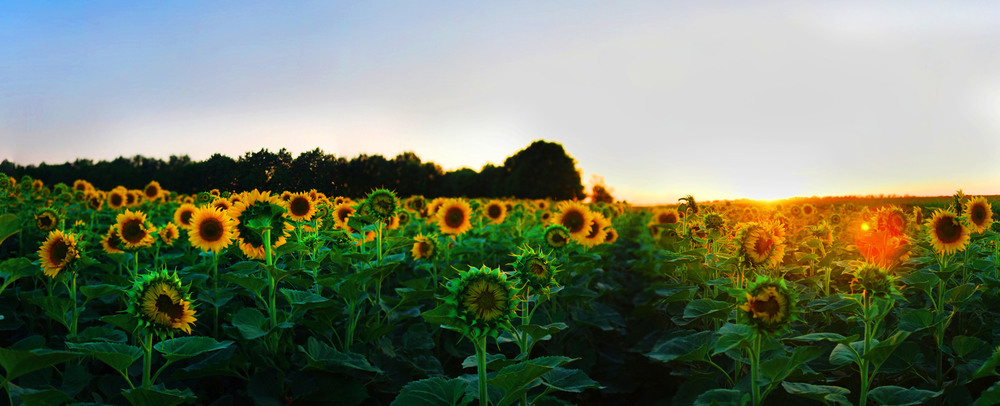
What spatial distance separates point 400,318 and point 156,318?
2.16m

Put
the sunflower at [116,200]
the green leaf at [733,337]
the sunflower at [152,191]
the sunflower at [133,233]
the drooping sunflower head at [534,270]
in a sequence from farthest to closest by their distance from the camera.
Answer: the sunflower at [152,191] → the sunflower at [116,200] → the sunflower at [133,233] → the drooping sunflower head at [534,270] → the green leaf at [733,337]

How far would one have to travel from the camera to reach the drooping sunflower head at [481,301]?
7.75 feet

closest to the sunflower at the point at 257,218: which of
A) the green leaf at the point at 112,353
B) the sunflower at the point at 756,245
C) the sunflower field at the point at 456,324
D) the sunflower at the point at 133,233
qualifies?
the sunflower field at the point at 456,324

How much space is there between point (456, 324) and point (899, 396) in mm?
2203

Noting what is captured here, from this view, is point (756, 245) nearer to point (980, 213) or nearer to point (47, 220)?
point (980, 213)

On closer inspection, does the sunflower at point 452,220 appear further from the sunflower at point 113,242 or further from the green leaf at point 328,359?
the green leaf at point 328,359

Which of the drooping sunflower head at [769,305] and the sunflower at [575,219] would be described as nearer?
the drooping sunflower head at [769,305]

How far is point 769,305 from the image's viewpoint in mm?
2498

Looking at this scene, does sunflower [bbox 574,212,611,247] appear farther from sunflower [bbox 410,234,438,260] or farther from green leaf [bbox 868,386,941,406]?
green leaf [bbox 868,386,941,406]

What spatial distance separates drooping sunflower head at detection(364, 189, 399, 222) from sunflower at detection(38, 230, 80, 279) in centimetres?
218

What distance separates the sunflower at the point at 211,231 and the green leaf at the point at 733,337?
11.5 ft

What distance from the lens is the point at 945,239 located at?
423 centimetres

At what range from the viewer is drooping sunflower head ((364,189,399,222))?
14.9 ft

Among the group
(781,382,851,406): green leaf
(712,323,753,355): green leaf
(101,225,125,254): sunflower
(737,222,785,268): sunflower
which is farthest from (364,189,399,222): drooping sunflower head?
(781,382,851,406): green leaf
